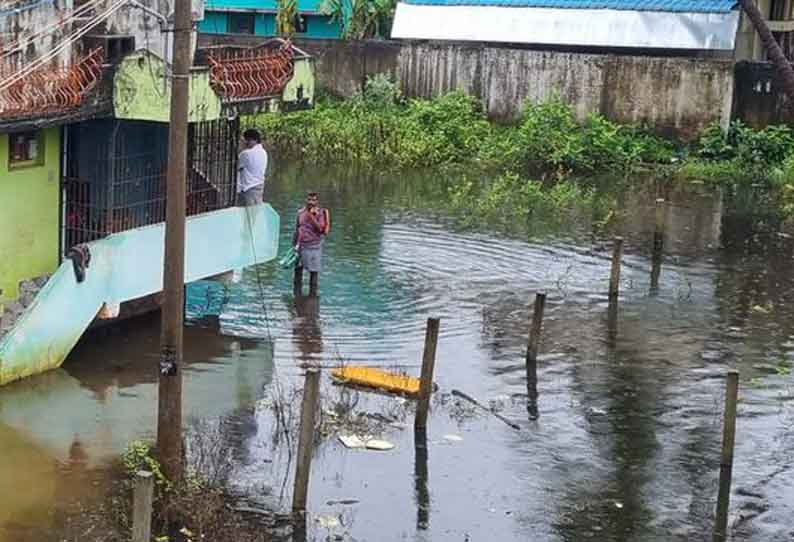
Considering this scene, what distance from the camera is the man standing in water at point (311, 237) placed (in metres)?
21.3

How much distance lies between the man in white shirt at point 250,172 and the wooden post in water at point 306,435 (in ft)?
25.4

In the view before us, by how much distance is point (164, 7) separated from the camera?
19125 mm

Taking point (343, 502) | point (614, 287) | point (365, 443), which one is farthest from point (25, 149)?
point (614, 287)

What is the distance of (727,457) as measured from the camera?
→ 49.3 ft

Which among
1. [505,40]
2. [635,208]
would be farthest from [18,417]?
[505,40]

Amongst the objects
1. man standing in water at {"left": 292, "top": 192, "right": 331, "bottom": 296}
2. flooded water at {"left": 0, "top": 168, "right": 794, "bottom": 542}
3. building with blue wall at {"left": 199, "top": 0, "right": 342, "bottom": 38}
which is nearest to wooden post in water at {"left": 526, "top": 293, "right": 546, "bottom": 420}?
flooded water at {"left": 0, "top": 168, "right": 794, "bottom": 542}

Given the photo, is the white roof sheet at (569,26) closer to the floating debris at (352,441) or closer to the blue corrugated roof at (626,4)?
the blue corrugated roof at (626,4)

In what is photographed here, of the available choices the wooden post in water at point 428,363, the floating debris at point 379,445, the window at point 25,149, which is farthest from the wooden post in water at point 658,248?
the window at point 25,149

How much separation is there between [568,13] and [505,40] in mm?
1787

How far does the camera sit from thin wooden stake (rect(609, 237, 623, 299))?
2193 cm

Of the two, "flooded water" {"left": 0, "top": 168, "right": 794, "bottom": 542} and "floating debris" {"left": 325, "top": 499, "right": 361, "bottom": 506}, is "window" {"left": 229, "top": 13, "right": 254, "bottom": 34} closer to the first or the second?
"flooded water" {"left": 0, "top": 168, "right": 794, "bottom": 542}

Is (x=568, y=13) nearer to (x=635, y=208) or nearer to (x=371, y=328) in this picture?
(x=635, y=208)

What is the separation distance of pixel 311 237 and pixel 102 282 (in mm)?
4488

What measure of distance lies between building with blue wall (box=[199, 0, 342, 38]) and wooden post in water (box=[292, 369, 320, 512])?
3552cm
